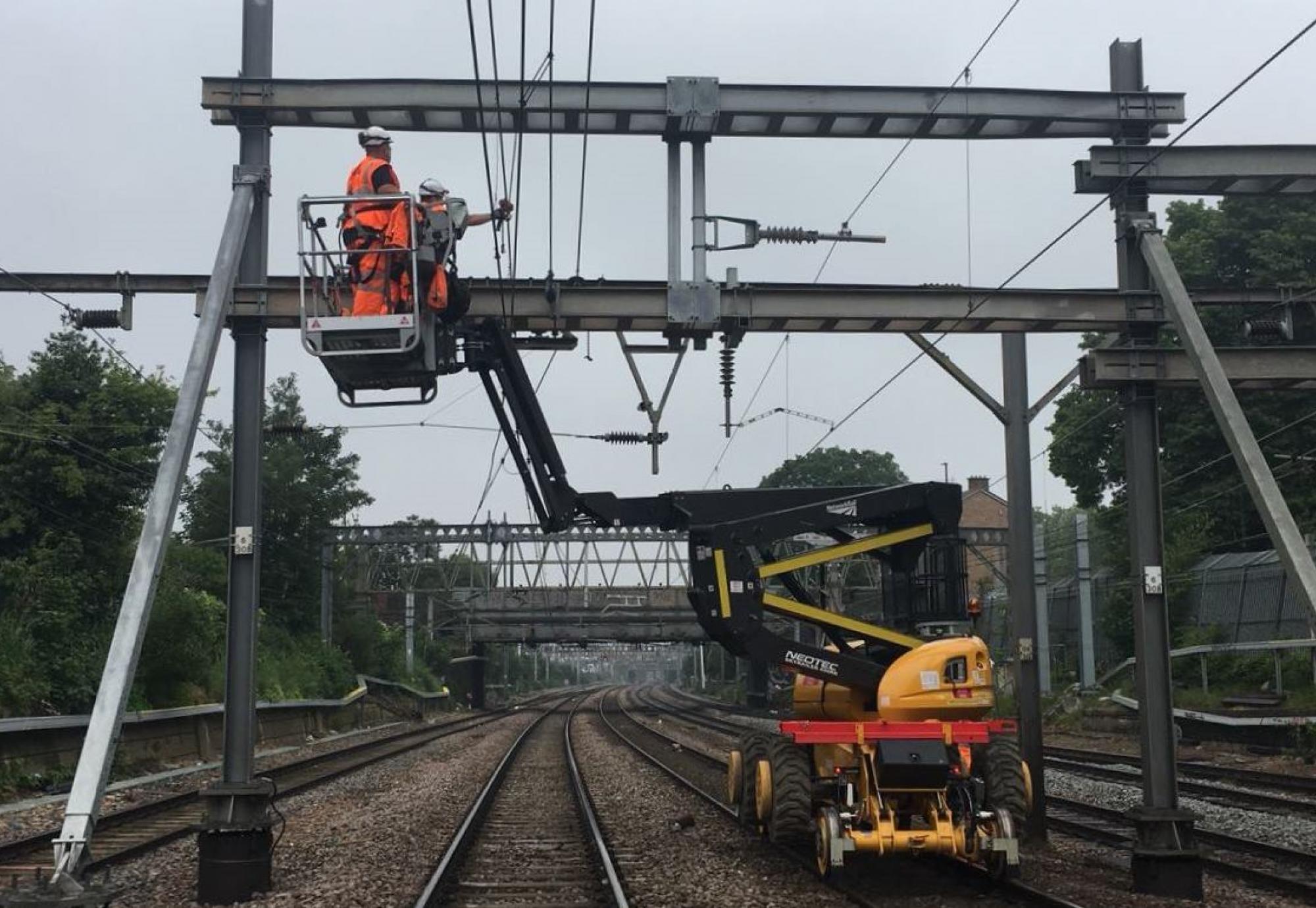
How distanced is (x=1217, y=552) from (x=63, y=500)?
34.9m

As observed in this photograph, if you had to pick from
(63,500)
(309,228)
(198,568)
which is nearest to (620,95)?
(309,228)

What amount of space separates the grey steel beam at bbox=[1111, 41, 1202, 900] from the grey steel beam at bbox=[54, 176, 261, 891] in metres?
7.99

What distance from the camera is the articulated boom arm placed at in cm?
1241

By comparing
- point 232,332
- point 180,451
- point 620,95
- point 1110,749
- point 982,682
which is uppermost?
point 620,95

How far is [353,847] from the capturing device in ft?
46.7

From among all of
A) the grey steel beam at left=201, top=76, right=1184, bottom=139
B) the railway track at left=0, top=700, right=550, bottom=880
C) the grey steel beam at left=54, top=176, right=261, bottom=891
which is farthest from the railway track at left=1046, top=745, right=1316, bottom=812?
the grey steel beam at left=54, top=176, right=261, bottom=891

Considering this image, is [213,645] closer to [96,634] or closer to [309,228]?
[96,634]

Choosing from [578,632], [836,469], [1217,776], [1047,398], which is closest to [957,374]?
[1047,398]

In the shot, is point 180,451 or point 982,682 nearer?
point 180,451

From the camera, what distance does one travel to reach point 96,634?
28391 millimetres

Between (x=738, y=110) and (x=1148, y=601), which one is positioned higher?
(x=738, y=110)

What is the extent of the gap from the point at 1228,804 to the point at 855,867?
294 inches

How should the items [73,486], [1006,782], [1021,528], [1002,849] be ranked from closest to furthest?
[1002,849] < [1006,782] < [1021,528] < [73,486]

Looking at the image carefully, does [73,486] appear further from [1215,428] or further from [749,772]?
[1215,428]
